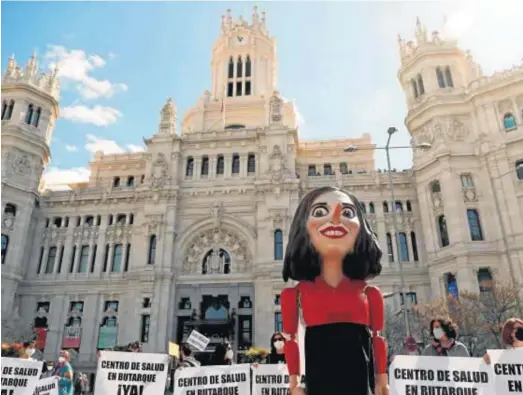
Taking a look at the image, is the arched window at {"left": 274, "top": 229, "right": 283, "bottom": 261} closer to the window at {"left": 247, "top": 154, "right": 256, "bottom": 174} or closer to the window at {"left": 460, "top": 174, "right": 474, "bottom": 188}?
the window at {"left": 247, "top": 154, "right": 256, "bottom": 174}

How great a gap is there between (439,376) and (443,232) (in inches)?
997

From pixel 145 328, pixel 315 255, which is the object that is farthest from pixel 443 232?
pixel 315 255

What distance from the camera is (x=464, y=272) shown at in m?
26.5

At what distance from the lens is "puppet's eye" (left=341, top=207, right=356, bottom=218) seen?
5148mm

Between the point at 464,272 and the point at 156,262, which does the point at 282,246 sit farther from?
the point at 464,272

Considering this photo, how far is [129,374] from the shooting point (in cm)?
749

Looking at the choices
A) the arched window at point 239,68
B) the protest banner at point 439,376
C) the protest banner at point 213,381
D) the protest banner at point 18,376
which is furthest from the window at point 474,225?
the arched window at point 239,68

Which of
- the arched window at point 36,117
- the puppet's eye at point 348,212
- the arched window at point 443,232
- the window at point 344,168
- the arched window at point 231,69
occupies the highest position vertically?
the arched window at point 231,69

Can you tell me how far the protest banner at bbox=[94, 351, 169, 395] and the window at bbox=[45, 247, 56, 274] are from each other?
3043cm

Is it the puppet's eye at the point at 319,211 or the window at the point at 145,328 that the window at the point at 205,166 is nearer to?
the window at the point at 145,328

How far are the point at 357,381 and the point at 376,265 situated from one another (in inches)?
55.9

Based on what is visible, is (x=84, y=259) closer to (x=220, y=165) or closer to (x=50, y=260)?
(x=50, y=260)

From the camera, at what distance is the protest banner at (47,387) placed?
794 centimetres

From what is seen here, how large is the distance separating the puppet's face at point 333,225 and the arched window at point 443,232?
2649cm
